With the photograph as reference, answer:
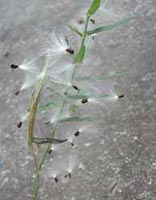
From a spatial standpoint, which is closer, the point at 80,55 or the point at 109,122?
the point at 80,55

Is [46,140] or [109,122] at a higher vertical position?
[46,140]

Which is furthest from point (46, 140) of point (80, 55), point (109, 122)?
point (109, 122)

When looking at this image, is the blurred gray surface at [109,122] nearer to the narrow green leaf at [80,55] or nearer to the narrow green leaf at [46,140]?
the narrow green leaf at [80,55]

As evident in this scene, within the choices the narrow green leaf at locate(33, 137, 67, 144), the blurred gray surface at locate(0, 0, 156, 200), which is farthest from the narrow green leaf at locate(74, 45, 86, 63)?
the blurred gray surface at locate(0, 0, 156, 200)

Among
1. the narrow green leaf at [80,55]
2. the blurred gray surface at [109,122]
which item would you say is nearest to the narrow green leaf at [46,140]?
the narrow green leaf at [80,55]

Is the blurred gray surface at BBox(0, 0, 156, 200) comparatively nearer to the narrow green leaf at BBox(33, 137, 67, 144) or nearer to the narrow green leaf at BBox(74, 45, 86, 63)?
the narrow green leaf at BBox(74, 45, 86, 63)

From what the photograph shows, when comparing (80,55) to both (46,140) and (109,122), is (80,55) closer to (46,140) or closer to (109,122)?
(46,140)

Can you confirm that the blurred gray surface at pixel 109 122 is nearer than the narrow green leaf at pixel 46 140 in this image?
No

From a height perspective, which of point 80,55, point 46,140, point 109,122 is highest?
point 80,55

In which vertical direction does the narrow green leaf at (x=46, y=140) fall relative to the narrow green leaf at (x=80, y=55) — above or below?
below

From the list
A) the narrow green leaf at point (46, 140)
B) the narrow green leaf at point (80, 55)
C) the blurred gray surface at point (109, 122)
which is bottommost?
the blurred gray surface at point (109, 122)
